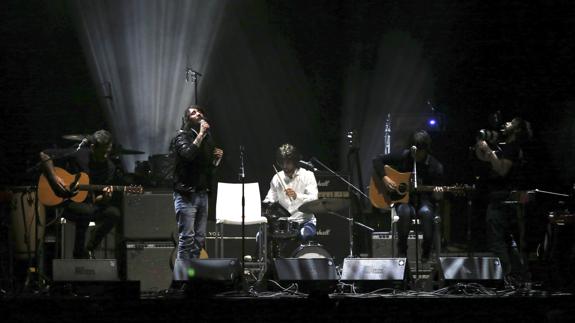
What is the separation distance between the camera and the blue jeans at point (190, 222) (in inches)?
312

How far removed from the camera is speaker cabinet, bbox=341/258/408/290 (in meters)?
7.57

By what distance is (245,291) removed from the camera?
24.6 ft

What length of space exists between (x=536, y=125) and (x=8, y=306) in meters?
7.64

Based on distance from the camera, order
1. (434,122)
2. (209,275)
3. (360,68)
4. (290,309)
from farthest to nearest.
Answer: (360,68)
(434,122)
(209,275)
(290,309)

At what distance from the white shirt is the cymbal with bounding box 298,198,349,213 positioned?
A: 0.44 metres

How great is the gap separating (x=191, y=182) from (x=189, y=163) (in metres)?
0.20

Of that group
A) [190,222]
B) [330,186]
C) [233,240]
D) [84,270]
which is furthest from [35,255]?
[330,186]

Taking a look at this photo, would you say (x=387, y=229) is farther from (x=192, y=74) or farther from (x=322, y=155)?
(x=192, y=74)

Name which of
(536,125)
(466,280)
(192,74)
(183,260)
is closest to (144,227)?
(183,260)

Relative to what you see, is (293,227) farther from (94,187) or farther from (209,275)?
(94,187)

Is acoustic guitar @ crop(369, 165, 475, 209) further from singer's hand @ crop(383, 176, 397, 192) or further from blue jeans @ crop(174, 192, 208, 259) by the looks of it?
blue jeans @ crop(174, 192, 208, 259)

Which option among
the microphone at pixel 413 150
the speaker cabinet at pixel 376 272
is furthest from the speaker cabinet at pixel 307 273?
the microphone at pixel 413 150

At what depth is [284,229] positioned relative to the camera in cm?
Answer: 902

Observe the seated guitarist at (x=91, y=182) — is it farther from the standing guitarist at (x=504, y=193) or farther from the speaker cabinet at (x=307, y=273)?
the standing guitarist at (x=504, y=193)
